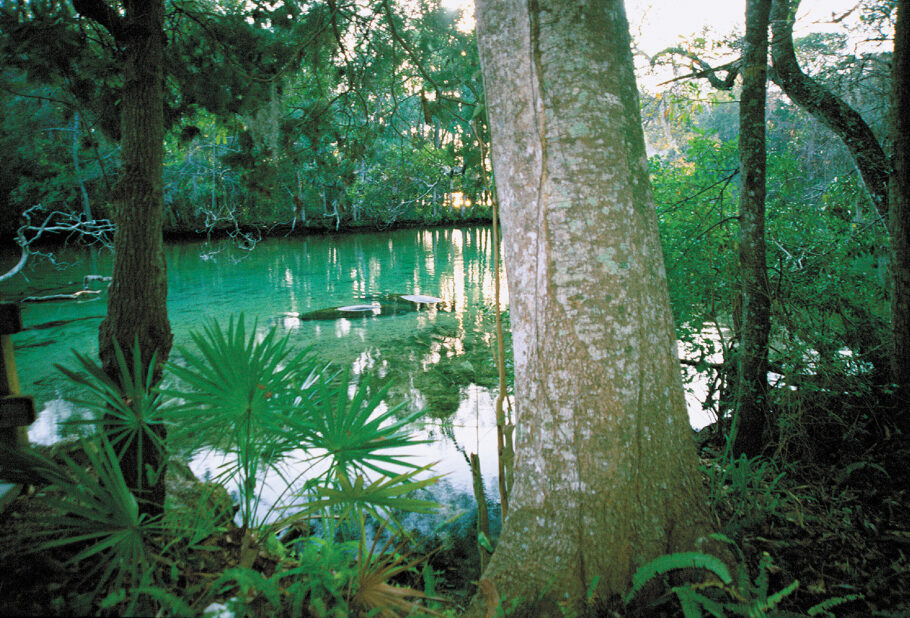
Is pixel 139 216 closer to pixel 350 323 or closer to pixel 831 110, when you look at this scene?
pixel 831 110

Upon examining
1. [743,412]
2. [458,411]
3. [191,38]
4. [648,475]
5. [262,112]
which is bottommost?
[458,411]

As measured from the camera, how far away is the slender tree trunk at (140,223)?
9.05 feet

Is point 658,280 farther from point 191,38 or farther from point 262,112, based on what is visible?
point 191,38

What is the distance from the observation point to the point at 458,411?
17.0 feet

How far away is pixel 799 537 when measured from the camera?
2387 mm

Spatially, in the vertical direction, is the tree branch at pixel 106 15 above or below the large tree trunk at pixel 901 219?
above

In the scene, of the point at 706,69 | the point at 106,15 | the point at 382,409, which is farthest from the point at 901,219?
the point at 106,15

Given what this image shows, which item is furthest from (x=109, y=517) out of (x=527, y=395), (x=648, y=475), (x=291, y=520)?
(x=648, y=475)

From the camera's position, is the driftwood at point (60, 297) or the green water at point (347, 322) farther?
the driftwood at point (60, 297)

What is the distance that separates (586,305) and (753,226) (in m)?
2.03

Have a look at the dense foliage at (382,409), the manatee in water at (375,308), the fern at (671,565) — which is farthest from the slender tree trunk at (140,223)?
the manatee in water at (375,308)

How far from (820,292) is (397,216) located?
30015 mm

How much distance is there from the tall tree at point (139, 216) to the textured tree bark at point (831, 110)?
4077 mm

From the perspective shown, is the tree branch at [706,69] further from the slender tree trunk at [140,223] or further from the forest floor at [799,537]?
the slender tree trunk at [140,223]
